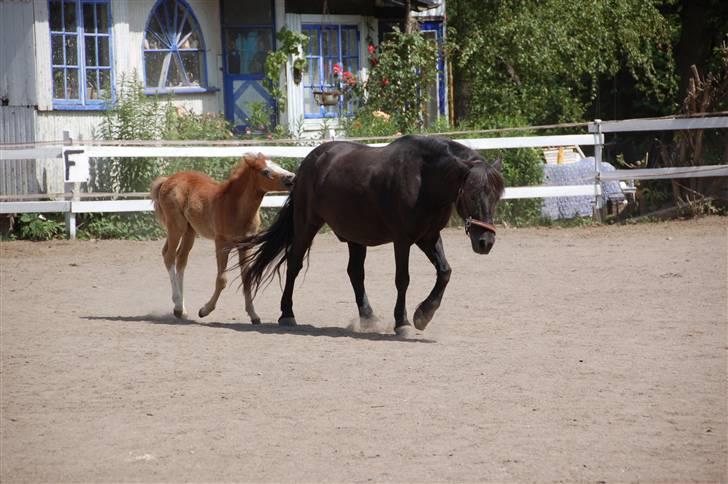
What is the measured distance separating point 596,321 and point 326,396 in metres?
3.48

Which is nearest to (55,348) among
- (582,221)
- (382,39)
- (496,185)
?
(496,185)

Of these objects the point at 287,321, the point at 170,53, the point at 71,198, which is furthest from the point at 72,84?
the point at 287,321

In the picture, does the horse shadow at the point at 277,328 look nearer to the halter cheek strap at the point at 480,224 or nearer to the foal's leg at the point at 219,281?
the foal's leg at the point at 219,281

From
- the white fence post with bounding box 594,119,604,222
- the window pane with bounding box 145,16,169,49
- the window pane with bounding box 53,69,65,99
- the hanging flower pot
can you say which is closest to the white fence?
the white fence post with bounding box 594,119,604,222

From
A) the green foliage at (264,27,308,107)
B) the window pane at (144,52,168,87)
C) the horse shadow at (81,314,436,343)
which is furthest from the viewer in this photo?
the green foliage at (264,27,308,107)

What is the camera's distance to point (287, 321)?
9578mm

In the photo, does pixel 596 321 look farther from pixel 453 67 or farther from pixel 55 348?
pixel 453 67

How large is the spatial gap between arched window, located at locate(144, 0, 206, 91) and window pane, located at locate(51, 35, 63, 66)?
5.62 ft

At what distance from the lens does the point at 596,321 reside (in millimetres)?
9312

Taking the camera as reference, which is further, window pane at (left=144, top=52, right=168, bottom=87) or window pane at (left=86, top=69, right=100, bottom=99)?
window pane at (left=144, top=52, right=168, bottom=87)

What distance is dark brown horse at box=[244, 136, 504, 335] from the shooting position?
854 cm

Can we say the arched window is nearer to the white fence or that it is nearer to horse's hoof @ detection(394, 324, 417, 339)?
the white fence

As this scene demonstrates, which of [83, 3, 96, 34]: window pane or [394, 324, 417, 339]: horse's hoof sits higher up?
[83, 3, 96, 34]: window pane

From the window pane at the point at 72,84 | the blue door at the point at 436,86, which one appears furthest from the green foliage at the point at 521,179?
the window pane at the point at 72,84
